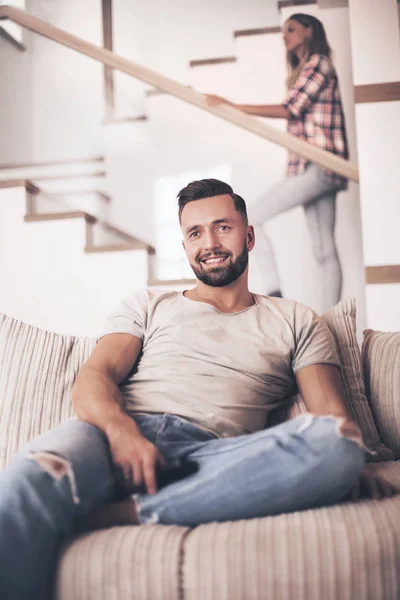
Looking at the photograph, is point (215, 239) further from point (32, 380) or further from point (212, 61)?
point (212, 61)

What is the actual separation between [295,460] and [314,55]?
276 centimetres

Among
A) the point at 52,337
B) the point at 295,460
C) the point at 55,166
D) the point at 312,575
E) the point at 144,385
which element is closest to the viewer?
the point at 312,575

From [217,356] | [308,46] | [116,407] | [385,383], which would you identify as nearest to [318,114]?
[308,46]

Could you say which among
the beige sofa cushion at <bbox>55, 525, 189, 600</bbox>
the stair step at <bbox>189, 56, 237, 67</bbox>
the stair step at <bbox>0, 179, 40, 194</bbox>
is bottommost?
the beige sofa cushion at <bbox>55, 525, 189, 600</bbox>

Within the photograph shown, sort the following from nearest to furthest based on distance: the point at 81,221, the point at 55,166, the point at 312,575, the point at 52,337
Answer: the point at 312,575, the point at 52,337, the point at 81,221, the point at 55,166

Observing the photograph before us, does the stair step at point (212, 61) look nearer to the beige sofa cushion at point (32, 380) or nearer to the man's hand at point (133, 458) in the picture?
the beige sofa cushion at point (32, 380)

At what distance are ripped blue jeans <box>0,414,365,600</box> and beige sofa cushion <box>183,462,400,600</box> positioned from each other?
2.7 inches

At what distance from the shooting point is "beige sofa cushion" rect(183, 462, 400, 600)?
3.07ft

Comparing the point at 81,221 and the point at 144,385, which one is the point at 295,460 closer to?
the point at 144,385

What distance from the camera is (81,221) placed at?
3053mm

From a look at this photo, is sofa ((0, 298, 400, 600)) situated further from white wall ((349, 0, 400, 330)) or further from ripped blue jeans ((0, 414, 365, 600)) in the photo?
white wall ((349, 0, 400, 330))

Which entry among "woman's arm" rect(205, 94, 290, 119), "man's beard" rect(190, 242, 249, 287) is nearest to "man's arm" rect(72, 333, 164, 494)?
"man's beard" rect(190, 242, 249, 287)

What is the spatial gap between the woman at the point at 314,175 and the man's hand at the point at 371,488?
2.07 metres

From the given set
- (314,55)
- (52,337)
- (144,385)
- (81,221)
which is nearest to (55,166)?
(81,221)
